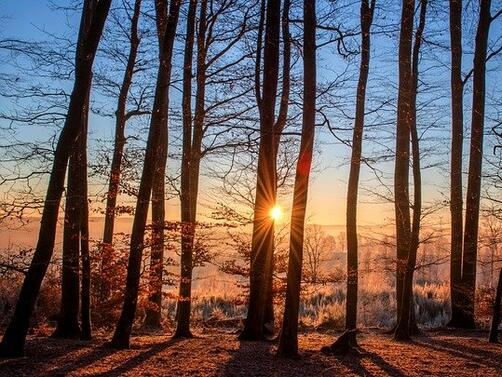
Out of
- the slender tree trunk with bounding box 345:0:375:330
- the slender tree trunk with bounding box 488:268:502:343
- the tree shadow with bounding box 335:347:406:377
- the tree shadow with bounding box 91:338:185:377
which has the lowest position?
the tree shadow with bounding box 91:338:185:377

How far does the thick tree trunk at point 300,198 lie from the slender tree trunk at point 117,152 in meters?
3.94

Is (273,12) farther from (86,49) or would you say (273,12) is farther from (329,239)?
(329,239)

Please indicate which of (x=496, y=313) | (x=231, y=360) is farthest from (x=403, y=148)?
(x=231, y=360)

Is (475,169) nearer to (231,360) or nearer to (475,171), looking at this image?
(475,171)

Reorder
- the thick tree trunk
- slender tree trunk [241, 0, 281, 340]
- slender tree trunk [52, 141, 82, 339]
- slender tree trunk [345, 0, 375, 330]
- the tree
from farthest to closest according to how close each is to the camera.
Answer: the tree
slender tree trunk [345, 0, 375, 330]
slender tree trunk [52, 141, 82, 339]
slender tree trunk [241, 0, 281, 340]
the thick tree trunk

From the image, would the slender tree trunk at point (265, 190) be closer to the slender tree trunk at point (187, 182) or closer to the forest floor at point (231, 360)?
the forest floor at point (231, 360)

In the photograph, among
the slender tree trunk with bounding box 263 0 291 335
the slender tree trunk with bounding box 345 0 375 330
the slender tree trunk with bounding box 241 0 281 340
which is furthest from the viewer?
the slender tree trunk with bounding box 263 0 291 335

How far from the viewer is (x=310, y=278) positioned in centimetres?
1416

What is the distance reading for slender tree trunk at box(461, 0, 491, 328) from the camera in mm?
15237

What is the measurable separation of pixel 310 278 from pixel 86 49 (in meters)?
8.42

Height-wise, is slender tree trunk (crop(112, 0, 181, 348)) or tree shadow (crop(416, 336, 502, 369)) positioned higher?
slender tree trunk (crop(112, 0, 181, 348))

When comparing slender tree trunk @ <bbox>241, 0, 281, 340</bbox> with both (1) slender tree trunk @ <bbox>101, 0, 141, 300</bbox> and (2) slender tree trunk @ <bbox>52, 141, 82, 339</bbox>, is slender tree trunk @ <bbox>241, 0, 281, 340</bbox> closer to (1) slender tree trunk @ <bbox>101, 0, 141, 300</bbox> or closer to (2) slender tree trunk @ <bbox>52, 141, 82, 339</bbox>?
(1) slender tree trunk @ <bbox>101, 0, 141, 300</bbox>

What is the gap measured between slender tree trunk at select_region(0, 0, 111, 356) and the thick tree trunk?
3.42 m

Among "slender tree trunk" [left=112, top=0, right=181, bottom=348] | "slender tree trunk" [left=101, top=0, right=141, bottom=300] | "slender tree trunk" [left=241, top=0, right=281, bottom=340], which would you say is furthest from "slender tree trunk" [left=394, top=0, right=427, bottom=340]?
"slender tree trunk" [left=101, top=0, right=141, bottom=300]
